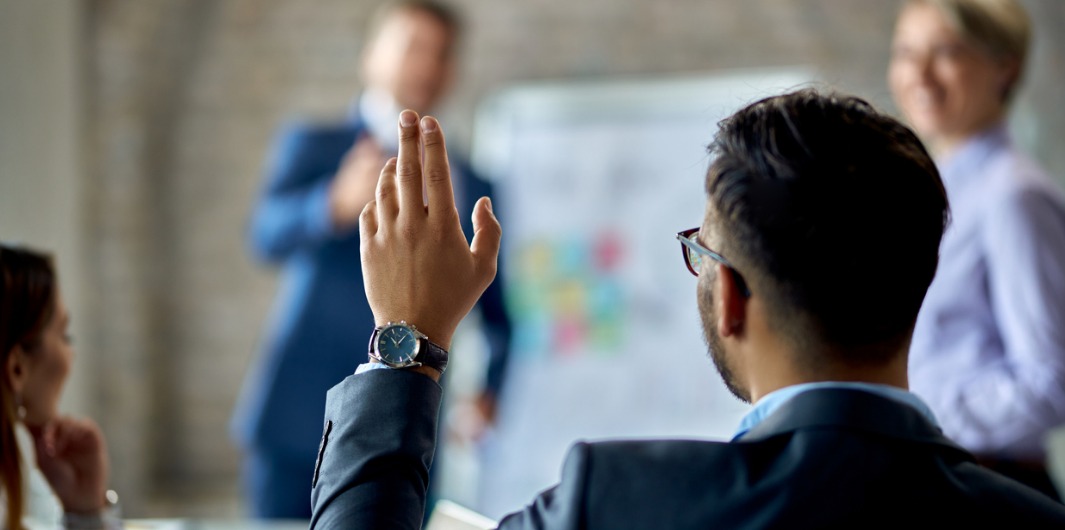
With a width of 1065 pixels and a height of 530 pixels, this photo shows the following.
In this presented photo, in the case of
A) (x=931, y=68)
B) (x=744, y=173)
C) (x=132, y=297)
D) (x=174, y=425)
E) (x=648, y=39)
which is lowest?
(x=174, y=425)

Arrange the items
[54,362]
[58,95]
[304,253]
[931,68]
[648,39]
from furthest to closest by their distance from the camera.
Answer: [648,39] < [58,95] < [304,253] < [931,68] < [54,362]

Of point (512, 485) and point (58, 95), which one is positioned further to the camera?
point (512, 485)

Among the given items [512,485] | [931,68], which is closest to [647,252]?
[512,485]

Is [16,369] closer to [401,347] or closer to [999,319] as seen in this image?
[401,347]

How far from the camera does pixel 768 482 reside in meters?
0.88

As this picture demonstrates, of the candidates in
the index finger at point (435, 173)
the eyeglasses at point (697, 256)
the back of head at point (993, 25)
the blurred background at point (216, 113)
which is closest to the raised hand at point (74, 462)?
the index finger at point (435, 173)

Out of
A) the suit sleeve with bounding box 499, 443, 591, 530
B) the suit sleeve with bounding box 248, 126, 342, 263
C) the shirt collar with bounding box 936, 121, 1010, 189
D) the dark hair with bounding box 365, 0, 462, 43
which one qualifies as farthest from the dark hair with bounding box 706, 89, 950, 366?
the dark hair with bounding box 365, 0, 462, 43

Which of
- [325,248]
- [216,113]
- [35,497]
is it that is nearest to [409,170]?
[35,497]

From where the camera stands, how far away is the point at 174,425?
16.7ft

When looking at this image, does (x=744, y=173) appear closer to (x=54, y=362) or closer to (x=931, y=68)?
(x=54, y=362)

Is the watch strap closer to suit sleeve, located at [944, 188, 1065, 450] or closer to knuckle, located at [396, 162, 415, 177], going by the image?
knuckle, located at [396, 162, 415, 177]

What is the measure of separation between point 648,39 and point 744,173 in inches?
152

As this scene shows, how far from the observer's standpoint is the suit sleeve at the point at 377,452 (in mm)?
945

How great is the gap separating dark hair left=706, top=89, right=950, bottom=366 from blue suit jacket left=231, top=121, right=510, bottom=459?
1802mm
